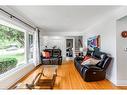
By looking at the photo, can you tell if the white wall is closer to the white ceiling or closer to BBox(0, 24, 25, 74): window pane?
the white ceiling

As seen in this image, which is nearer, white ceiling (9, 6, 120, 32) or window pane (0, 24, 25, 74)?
white ceiling (9, 6, 120, 32)

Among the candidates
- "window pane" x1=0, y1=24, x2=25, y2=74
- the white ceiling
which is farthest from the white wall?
"window pane" x1=0, y1=24, x2=25, y2=74

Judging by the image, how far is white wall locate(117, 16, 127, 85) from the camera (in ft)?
12.4

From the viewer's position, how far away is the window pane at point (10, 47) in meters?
3.75

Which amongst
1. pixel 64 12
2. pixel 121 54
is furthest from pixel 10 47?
pixel 121 54

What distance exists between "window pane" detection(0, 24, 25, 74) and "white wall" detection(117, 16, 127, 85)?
339 cm

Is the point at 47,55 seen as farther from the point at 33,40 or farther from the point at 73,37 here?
the point at 73,37

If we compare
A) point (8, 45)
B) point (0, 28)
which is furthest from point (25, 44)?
point (0, 28)

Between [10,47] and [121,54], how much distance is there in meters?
3.57

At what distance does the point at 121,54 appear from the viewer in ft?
12.5

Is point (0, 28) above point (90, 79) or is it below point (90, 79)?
above

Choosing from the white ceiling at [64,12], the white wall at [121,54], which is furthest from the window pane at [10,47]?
the white wall at [121,54]

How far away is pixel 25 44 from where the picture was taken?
18.4 feet
